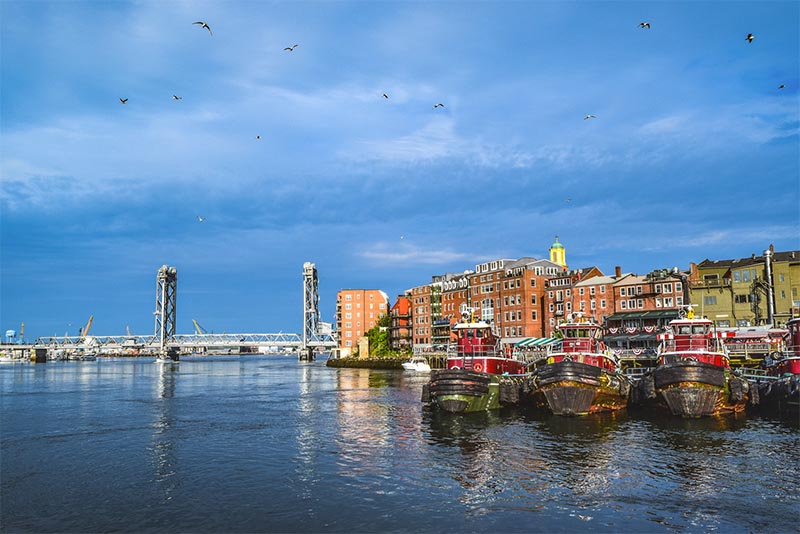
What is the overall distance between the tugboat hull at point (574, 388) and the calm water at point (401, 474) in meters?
1.44

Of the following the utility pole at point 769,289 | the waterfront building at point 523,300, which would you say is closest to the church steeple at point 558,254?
the waterfront building at point 523,300

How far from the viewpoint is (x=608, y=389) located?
49688 mm

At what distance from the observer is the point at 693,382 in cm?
4506

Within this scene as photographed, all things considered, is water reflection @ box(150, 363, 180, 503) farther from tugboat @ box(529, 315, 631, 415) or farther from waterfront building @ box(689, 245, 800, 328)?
waterfront building @ box(689, 245, 800, 328)

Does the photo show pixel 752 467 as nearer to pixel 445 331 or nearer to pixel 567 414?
pixel 567 414

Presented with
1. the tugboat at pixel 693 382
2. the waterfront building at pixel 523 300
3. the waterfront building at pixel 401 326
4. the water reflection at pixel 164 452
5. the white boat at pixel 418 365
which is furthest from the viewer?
the waterfront building at pixel 401 326

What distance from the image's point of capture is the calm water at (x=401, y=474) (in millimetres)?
23266

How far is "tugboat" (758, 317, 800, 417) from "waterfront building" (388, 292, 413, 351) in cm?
12817

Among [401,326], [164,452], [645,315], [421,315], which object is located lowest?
[164,452]

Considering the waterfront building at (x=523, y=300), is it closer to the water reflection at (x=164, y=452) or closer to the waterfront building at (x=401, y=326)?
the waterfront building at (x=401, y=326)

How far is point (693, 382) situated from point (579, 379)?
7.78 metres

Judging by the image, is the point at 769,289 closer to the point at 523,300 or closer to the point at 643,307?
the point at 643,307

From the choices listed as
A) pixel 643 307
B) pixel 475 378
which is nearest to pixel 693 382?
pixel 475 378

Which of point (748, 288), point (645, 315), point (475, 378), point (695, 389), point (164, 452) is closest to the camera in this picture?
point (164, 452)
